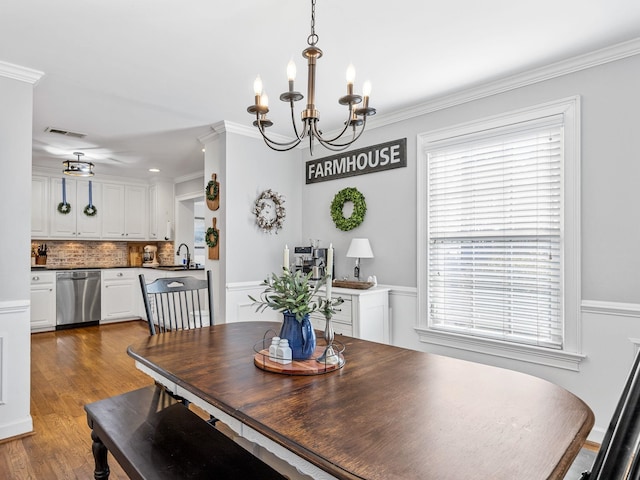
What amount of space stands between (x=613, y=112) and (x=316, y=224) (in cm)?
281

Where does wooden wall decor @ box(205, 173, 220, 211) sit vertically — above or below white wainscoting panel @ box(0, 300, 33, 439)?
above

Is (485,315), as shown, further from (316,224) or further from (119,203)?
(119,203)

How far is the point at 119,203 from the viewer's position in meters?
6.79

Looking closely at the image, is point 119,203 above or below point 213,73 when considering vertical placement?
below

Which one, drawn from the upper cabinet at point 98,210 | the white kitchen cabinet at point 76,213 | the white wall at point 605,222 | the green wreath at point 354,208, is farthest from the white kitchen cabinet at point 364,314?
the white kitchen cabinet at point 76,213

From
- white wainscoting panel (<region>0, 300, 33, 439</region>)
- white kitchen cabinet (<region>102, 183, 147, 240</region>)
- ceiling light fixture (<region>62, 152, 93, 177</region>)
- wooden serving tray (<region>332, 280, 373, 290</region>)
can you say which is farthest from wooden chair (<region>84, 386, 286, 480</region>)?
white kitchen cabinet (<region>102, 183, 147, 240</region>)

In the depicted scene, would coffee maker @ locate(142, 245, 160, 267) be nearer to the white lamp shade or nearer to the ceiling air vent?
the ceiling air vent

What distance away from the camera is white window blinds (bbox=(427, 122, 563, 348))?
108 inches

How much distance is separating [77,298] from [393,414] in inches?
250

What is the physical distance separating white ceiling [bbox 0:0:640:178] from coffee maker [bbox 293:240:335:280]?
58.5 inches

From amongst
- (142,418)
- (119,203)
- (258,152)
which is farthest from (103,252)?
(142,418)

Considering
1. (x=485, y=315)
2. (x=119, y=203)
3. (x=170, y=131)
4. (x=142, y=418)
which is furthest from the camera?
(x=119, y=203)

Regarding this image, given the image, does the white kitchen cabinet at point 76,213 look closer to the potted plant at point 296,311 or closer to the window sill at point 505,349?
the window sill at point 505,349

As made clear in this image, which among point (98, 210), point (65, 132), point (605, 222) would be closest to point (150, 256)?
point (98, 210)
